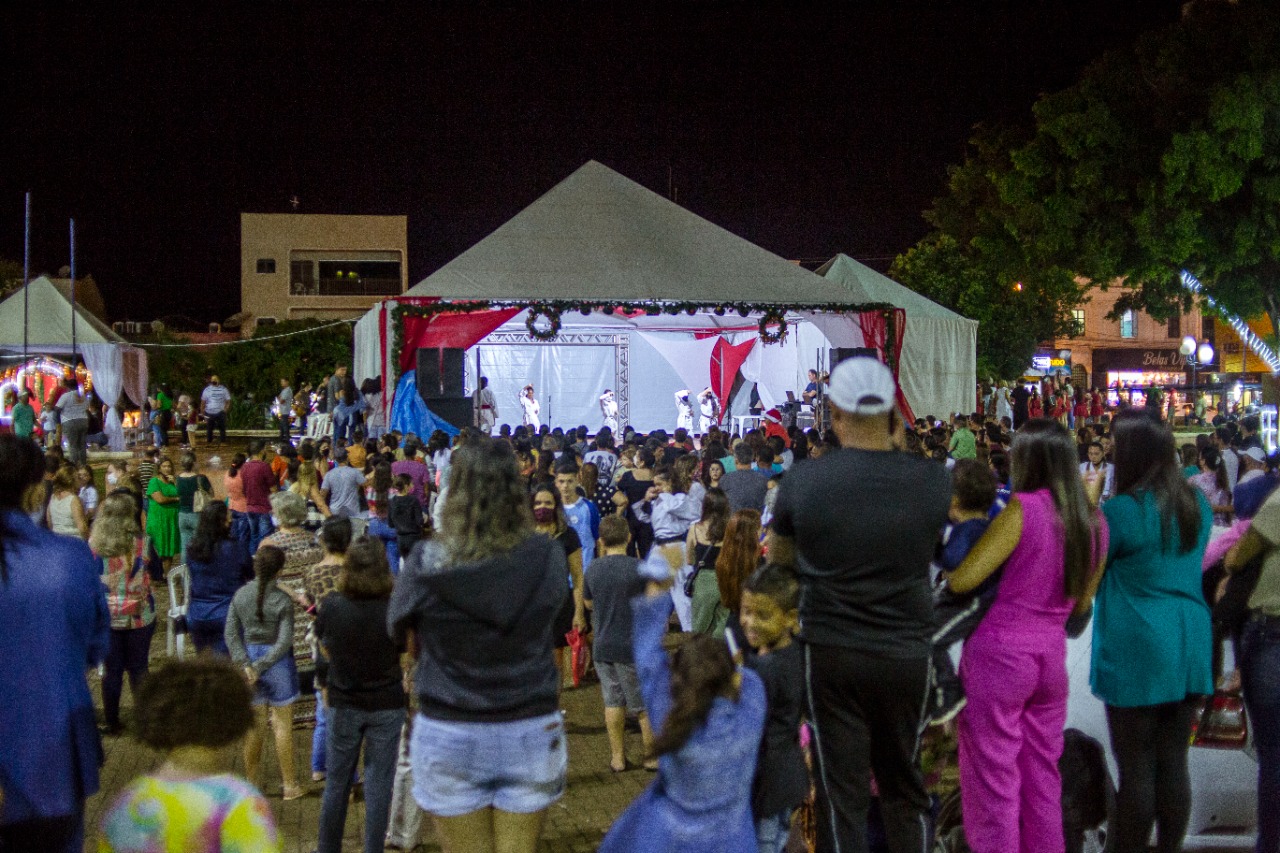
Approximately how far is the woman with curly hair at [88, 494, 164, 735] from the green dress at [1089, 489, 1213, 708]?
17.5ft

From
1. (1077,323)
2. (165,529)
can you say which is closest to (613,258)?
(165,529)

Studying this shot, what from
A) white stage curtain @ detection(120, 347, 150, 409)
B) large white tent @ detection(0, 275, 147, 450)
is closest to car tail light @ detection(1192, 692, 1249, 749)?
large white tent @ detection(0, 275, 147, 450)

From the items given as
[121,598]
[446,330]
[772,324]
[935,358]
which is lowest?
[121,598]

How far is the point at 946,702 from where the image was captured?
3.54 metres

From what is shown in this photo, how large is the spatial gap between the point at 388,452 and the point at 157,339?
3382 centimetres

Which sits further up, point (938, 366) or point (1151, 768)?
point (938, 366)

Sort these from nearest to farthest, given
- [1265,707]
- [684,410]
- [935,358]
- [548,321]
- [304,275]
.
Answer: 1. [1265,707]
2. [548,321]
3. [935,358]
4. [684,410]
5. [304,275]

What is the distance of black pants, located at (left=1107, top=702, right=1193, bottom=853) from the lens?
3674mm

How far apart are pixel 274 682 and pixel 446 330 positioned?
12.0 metres

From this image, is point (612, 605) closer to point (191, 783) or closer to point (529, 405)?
point (191, 783)

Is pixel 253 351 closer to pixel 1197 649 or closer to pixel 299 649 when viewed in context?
pixel 299 649

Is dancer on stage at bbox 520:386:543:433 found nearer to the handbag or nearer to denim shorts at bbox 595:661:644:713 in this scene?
the handbag

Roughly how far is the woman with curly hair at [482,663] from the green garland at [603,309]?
45.2 feet

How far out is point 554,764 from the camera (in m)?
3.17
